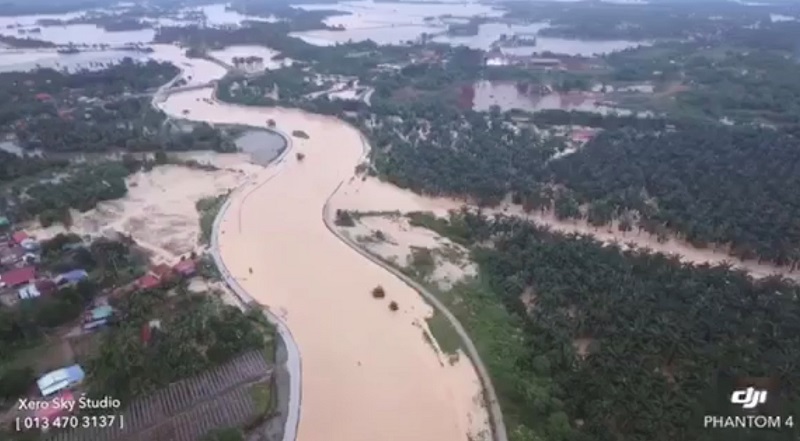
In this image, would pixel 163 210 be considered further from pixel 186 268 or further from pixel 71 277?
pixel 71 277

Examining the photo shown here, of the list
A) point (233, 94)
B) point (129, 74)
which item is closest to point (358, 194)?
point (233, 94)

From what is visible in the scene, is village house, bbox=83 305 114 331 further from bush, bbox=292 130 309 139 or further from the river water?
bush, bbox=292 130 309 139

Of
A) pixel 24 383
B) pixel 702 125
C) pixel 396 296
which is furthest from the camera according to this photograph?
pixel 702 125

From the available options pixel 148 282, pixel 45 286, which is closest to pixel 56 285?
pixel 45 286

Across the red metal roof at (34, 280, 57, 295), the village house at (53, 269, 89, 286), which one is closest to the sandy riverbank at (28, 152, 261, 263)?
the village house at (53, 269, 89, 286)

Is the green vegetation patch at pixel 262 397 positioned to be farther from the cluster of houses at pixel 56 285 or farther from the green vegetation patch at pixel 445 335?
the green vegetation patch at pixel 445 335

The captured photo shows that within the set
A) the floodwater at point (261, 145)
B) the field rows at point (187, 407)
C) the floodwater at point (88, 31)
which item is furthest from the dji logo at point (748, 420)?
the floodwater at point (88, 31)

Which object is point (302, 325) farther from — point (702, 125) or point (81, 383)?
point (702, 125)
